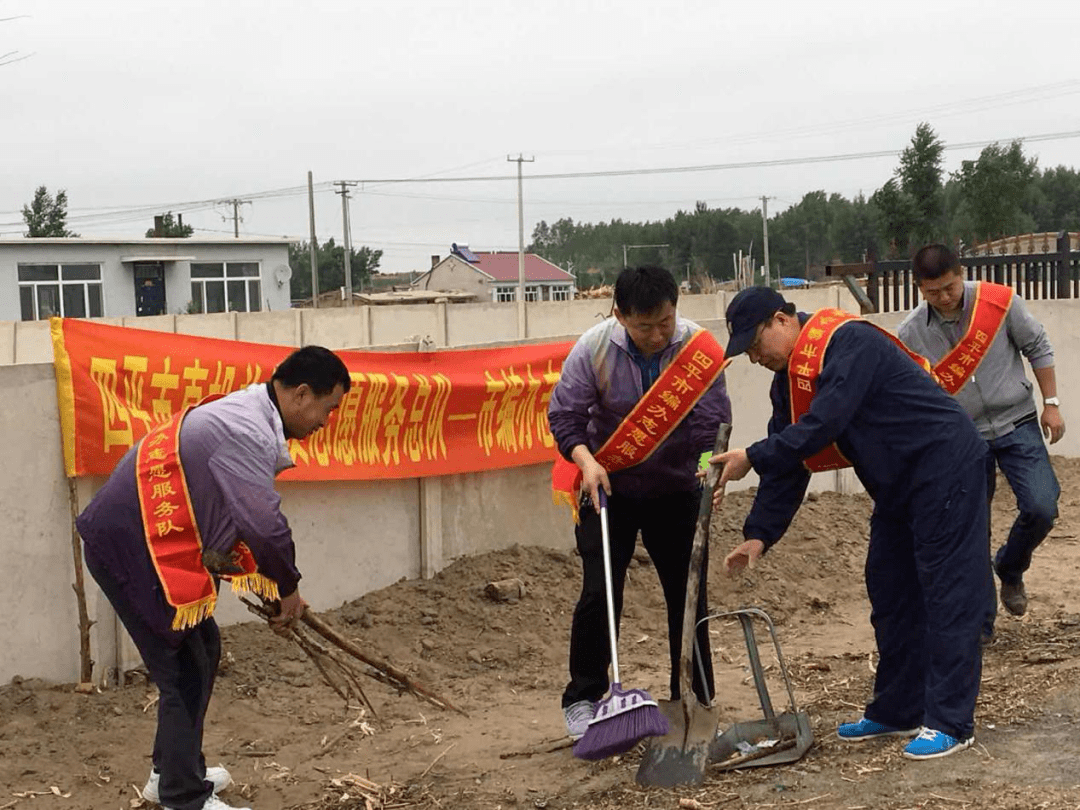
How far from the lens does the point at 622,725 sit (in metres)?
4.47

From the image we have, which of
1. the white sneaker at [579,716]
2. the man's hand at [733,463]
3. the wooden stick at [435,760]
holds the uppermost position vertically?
the man's hand at [733,463]

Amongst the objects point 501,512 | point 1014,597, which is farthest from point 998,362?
point 501,512

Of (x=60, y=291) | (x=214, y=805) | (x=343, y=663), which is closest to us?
(x=214, y=805)

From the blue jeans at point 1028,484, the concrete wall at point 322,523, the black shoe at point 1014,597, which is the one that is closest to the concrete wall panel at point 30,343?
the concrete wall at point 322,523

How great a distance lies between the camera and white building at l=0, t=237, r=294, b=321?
1694 inches

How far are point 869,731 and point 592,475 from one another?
1.34 metres

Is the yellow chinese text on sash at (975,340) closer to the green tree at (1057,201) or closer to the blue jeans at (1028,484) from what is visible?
the blue jeans at (1028,484)

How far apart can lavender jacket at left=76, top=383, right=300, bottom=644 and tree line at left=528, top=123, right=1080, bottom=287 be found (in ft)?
40.6

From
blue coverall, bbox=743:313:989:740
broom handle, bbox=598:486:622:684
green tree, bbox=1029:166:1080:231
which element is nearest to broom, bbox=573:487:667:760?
broom handle, bbox=598:486:622:684

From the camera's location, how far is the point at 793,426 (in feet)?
14.6

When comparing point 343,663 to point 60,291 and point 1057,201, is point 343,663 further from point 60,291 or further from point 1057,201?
point 1057,201

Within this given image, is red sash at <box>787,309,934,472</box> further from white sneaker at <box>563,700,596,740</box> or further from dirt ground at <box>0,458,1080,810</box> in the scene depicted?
white sneaker at <box>563,700,596,740</box>

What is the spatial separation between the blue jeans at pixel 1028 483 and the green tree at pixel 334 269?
73764 millimetres

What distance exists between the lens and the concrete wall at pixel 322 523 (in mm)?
5926
